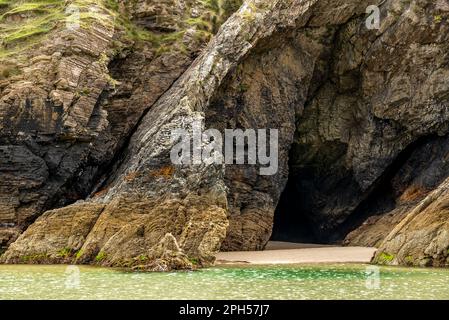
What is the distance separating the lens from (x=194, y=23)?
159 feet

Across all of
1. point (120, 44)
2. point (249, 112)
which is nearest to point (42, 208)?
point (120, 44)

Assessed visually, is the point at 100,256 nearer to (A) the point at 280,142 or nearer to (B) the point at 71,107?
(B) the point at 71,107

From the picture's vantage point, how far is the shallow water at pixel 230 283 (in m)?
21.0

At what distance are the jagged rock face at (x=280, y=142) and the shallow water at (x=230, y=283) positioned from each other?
3280mm

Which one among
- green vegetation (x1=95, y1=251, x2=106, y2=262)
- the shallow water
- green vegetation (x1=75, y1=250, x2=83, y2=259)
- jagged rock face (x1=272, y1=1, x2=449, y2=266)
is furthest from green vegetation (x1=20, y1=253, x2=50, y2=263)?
jagged rock face (x1=272, y1=1, x2=449, y2=266)

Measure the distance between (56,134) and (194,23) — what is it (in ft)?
53.9

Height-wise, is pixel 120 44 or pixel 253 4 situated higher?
pixel 253 4

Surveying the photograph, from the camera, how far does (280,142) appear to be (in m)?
Answer: 48.4

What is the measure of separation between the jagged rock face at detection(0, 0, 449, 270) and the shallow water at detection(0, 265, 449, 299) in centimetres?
328

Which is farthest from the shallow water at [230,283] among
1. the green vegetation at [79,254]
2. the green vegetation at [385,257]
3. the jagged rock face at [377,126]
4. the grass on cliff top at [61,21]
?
the grass on cliff top at [61,21]

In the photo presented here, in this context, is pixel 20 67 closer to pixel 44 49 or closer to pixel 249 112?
pixel 44 49

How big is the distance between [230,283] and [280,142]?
81.8ft

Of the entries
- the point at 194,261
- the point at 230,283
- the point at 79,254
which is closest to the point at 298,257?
the point at 194,261
